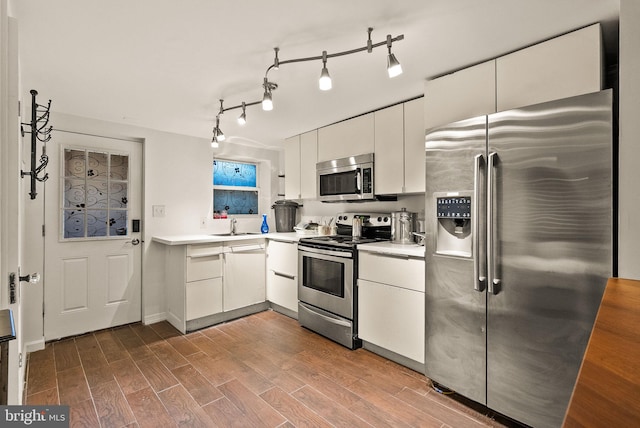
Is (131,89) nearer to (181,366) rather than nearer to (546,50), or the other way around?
(181,366)

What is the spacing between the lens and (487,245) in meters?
1.78

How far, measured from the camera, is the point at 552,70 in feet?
5.71

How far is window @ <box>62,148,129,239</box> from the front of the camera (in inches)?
120

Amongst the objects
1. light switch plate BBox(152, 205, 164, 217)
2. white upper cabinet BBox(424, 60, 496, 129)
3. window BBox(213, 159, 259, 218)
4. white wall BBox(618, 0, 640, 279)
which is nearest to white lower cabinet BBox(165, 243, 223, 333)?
light switch plate BBox(152, 205, 164, 217)

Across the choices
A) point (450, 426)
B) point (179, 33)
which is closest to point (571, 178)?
point (450, 426)

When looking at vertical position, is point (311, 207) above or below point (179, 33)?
below

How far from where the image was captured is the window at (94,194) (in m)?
3.04

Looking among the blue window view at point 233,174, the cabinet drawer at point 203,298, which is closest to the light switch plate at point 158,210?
Answer: the blue window view at point 233,174

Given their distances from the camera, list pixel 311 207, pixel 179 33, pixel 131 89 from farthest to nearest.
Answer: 1. pixel 311 207
2. pixel 131 89
3. pixel 179 33

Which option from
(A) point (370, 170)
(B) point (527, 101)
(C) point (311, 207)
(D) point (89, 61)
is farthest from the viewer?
(C) point (311, 207)

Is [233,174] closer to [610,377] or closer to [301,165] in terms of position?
[301,165]

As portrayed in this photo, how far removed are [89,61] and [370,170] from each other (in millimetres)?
2263

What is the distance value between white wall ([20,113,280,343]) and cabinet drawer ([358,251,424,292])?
2217 mm

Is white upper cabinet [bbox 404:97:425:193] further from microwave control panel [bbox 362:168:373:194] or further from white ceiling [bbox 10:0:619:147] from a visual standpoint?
microwave control panel [bbox 362:168:373:194]
